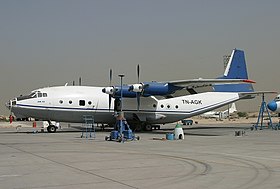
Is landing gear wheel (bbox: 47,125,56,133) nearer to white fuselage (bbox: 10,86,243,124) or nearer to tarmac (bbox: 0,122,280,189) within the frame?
white fuselage (bbox: 10,86,243,124)

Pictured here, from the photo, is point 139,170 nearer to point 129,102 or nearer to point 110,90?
point 110,90

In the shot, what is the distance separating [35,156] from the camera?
1443cm

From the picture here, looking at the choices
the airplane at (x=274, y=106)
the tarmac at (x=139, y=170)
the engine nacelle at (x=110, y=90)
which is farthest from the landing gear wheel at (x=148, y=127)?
the tarmac at (x=139, y=170)

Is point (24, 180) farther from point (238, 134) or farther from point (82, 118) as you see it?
point (82, 118)

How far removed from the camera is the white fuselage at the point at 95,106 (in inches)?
1205

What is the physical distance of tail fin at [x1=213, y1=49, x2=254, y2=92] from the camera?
37.6m

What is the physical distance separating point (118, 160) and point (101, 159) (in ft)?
2.26

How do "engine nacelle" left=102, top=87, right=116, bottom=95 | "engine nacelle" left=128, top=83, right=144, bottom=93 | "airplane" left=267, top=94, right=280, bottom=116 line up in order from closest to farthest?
1. "engine nacelle" left=128, top=83, right=144, bottom=93
2. "engine nacelle" left=102, top=87, right=116, bottom=95
3. "airplane" left=267, top=94, right=280, bottom=116

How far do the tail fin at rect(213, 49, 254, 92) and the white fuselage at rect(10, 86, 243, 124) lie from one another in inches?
62.8

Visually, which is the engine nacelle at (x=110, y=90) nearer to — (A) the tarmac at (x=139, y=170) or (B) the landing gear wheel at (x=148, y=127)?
(B) the landing gear wheel at (x=148, y=127)

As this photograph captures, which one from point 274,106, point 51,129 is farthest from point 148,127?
point 274,106

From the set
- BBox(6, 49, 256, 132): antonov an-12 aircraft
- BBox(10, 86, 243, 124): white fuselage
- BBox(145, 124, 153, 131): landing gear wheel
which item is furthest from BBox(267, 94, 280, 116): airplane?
BBox(145, 124, 153, 131): landing gear wheel

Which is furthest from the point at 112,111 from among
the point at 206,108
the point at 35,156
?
the point at 35,156

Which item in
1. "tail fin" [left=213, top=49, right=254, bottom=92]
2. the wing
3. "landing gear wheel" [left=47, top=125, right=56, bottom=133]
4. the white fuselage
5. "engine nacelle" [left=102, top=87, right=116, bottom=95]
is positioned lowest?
"landing gear wheel" [left=47, top=125, right=56, bottom=133]
